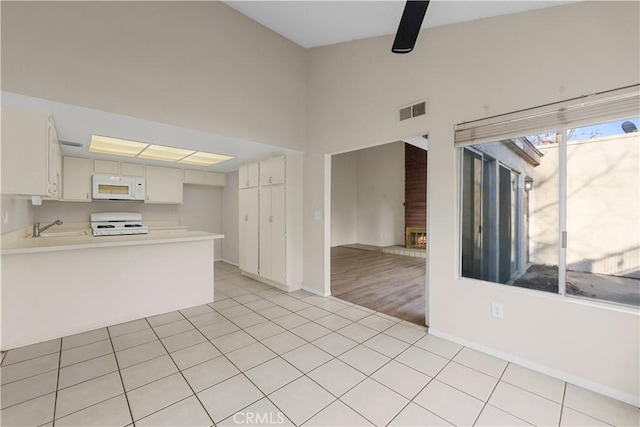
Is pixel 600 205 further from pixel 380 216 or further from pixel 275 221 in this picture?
pixel 380 216

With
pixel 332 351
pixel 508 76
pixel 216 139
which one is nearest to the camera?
pixel 508 76

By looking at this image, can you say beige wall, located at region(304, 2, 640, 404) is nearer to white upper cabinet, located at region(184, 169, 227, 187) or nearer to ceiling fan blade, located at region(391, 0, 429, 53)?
ceiling fan blade, located at region(391, 0, 429, 53)

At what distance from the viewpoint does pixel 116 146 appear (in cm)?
390

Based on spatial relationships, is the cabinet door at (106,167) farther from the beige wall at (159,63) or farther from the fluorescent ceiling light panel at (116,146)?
the beige wall at (159,63)

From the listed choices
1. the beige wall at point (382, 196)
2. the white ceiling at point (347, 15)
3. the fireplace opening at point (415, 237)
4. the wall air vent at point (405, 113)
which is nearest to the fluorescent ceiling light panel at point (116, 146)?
the white ceiling at point (347, 15)

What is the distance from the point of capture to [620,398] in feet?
5.82

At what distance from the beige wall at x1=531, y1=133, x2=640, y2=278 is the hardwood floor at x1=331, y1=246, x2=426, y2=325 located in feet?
5.36

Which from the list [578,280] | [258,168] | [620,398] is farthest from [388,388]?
[258,168]

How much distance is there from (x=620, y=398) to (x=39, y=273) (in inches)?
197

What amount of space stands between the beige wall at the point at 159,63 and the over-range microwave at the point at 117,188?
8.71ft

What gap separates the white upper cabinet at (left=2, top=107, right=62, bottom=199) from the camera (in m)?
2.16

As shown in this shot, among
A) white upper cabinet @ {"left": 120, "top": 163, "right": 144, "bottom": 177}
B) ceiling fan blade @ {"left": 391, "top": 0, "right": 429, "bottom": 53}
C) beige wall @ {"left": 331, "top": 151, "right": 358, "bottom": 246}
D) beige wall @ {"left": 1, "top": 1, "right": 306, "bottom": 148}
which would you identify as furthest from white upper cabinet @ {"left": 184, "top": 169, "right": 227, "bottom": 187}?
ceiling fan blade @ {"left": 391, "top": 0, "right": 429, "bottom": 53}

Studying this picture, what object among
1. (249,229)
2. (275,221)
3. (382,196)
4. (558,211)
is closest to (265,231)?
(275,221)

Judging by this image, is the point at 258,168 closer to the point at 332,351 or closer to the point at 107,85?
the point at 107,85
